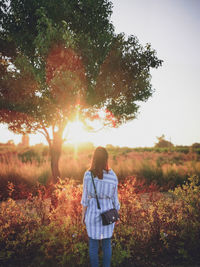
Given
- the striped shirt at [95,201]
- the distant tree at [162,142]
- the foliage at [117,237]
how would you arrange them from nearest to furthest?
the striped shirt at [95,201] < the foliage at [117,237] < the distant tree at [162,142]

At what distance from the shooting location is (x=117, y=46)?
6.34 metres

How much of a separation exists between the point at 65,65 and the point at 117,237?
425cm

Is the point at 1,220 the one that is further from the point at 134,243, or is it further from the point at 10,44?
the point at 10,44

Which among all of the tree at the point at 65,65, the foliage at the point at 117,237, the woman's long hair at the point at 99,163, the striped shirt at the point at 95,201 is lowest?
the foliage at the point at 117,237

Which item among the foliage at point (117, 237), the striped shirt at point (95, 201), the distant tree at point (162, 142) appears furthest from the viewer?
the distant tree at point (162, 142)

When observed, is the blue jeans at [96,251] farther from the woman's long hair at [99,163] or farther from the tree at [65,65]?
A: the tree at [65,65]

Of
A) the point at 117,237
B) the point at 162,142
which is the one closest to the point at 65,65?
the point at 117,237

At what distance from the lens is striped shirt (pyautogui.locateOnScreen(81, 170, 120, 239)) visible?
2357 mm

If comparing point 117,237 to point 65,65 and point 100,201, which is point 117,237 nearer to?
point 100,201

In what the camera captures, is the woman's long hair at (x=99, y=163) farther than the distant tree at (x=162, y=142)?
No

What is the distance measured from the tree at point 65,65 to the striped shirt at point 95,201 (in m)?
2.99

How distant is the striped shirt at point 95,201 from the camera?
2357 mm

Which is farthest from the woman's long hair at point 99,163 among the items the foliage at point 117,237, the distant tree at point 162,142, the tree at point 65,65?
the distant tree at point 162,142

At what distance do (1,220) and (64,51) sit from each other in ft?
14.1
